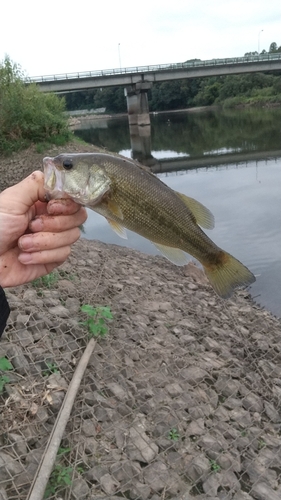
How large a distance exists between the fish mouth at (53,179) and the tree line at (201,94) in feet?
269

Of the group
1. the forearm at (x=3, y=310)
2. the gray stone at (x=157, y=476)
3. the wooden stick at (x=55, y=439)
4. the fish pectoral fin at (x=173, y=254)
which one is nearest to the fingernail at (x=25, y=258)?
the forearm at (x=3, y=310)

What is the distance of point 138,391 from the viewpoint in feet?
19.9

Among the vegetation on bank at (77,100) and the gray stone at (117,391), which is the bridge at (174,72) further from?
the gray stone at (117,391)

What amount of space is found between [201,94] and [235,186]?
96.3 meters

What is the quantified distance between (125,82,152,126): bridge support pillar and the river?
20.7 meters

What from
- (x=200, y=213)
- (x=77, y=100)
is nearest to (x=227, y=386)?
(x=200, y=213)

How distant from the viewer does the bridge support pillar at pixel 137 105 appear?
7425cm

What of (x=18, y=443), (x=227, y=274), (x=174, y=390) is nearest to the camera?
(x=227, y=274)

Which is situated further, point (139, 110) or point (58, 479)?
point (139, 110)

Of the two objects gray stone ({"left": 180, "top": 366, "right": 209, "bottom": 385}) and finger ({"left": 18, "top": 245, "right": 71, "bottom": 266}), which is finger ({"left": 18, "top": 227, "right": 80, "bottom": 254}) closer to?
finger ({"left": 18, "top": 245, "right": 71, "bottom": 266})

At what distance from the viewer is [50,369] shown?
18.3 feet

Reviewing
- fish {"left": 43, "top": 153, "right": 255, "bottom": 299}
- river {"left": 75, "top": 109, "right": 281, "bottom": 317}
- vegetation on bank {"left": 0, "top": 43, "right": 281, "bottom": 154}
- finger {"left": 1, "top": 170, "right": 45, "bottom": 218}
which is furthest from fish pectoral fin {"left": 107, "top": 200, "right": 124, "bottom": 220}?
vegetation on bank {"left": 0, "top": 43, "right": 281, "bottom": 154}

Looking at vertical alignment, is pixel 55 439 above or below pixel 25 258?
below

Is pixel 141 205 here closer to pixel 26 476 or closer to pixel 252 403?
pixel 26 476
